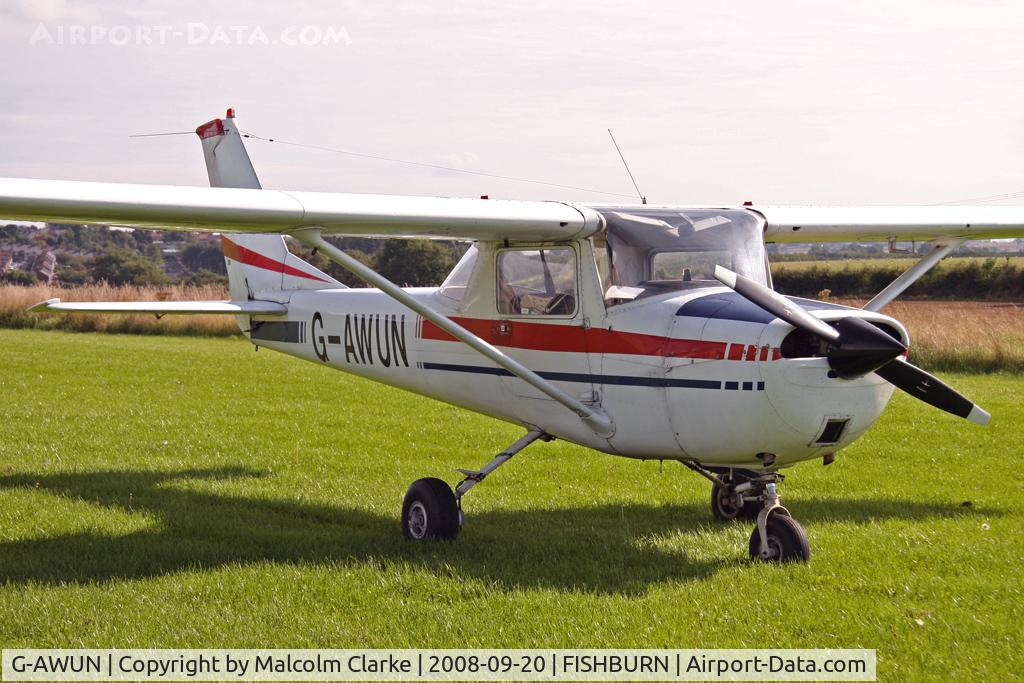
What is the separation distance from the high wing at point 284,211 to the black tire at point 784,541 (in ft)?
7.65

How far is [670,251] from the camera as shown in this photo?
24.6ft

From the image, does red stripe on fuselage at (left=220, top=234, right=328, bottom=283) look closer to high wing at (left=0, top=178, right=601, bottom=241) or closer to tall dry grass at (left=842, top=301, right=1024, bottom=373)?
high wing at (left=0, top=178, right=601, bottom=241)

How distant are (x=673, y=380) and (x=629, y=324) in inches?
21.0

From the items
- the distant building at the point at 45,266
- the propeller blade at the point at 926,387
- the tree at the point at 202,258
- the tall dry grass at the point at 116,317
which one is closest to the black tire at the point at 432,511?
the propeller blade at the point at 926,387

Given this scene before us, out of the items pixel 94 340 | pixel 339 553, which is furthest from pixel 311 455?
pixel 94 340

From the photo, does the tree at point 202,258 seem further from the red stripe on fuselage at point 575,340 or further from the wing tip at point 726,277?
the wing tip at point 726,277

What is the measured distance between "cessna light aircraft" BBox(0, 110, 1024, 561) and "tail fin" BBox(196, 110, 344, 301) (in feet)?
7.84

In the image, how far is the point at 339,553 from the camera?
7.51 metres

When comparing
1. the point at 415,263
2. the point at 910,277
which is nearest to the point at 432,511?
the point at 910,277

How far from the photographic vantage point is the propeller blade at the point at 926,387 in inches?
266

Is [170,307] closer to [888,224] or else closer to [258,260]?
[258,260]

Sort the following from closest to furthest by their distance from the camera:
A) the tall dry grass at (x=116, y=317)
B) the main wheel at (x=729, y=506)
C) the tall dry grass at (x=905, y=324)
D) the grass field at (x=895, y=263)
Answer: the main wheel at (x=729, y=506)
the tall dry grass at (x=905, y=324)
the tall dry grass at (x=116, y=317)
the grass field at (x=895, y=263)

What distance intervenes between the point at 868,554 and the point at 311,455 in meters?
6.21

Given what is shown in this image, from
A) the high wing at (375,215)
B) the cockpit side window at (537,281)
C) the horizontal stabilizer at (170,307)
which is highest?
the high wing at (375,215)
